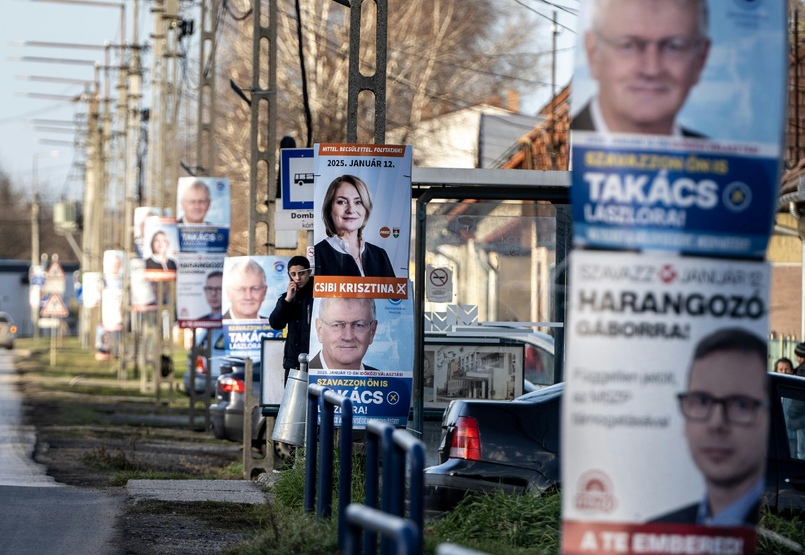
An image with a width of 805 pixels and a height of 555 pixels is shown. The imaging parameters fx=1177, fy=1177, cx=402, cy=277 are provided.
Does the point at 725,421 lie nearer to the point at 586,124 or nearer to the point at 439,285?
the point at 586,124

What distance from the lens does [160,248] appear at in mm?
22594

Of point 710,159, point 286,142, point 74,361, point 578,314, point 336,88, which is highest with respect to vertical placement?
point 336,88

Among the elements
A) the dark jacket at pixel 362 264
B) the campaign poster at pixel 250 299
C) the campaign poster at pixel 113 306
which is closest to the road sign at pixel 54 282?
the campaign poster at pixel 113 306

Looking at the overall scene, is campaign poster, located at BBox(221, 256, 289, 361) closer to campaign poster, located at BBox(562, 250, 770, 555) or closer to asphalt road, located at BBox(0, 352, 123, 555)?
asphalt road, located at BBox(0, 352, 123, 555)

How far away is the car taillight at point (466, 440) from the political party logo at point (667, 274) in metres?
4.00

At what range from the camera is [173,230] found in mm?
22766

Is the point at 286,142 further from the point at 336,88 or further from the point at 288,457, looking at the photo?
the point at 336,88

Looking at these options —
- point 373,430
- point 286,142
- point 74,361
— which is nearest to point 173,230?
point 286,142

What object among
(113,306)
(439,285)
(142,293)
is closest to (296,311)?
(439,285)

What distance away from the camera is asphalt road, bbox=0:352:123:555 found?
8008 millimetres

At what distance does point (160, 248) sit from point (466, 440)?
15.6 metres

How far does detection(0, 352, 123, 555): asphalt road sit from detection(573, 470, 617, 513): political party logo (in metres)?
4.64

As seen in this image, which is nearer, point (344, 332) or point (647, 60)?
point (647, 60)

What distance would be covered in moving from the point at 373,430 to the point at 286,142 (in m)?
8.56
